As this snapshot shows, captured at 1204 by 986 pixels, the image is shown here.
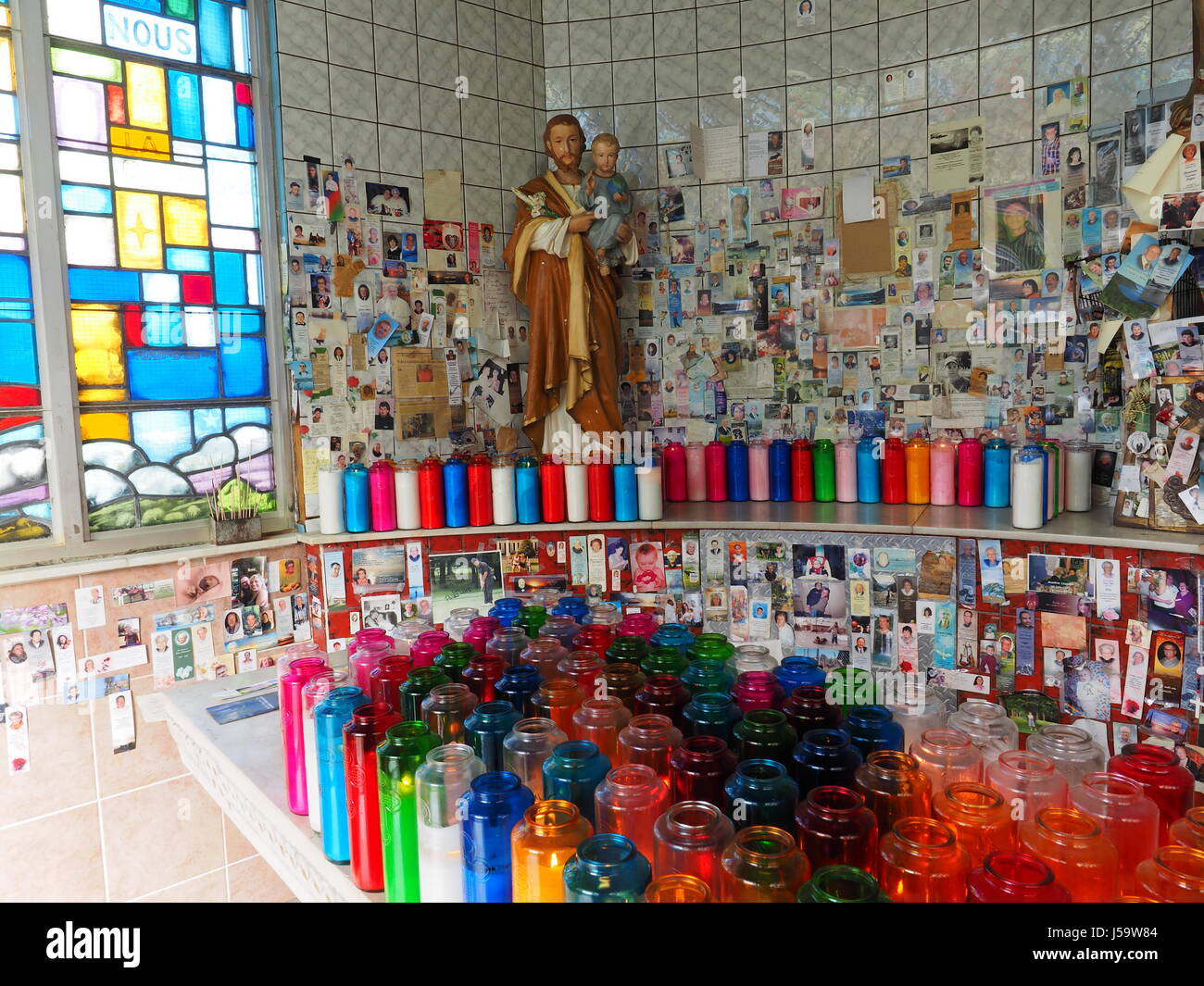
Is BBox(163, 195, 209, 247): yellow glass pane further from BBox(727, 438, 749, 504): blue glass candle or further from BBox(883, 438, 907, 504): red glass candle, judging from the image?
BBox(883, 438, 907, 504): red glass candle

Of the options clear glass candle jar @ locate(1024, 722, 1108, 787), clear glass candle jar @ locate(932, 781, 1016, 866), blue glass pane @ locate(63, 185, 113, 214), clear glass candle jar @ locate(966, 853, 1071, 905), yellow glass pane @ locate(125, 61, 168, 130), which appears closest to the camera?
clear glass candle jar @ locate(966, 853, 1071, 905)

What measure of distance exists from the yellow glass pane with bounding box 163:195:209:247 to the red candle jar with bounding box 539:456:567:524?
4.41ft

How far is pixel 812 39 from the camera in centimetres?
335

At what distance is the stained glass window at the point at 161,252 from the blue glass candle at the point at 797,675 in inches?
86.1

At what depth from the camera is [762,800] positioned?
85 centimetres

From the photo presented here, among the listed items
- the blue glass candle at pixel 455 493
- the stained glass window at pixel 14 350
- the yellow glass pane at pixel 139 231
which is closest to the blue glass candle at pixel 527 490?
the blue glass candle at pixel 455 493

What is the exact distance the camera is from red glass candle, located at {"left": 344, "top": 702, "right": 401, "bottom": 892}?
1.01 m

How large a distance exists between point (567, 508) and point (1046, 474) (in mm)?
1532

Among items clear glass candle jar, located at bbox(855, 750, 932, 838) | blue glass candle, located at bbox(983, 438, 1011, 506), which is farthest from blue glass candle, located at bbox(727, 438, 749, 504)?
clear glass candle jar, located at bbox(855, 750, 932, 838)

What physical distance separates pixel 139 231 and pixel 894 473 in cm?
262

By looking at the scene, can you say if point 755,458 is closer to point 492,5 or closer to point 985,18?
point 985,18

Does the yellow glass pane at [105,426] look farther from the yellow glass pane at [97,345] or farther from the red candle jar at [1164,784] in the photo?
the red candle jar at [1164,784]

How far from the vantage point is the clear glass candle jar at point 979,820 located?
30.7 inches
